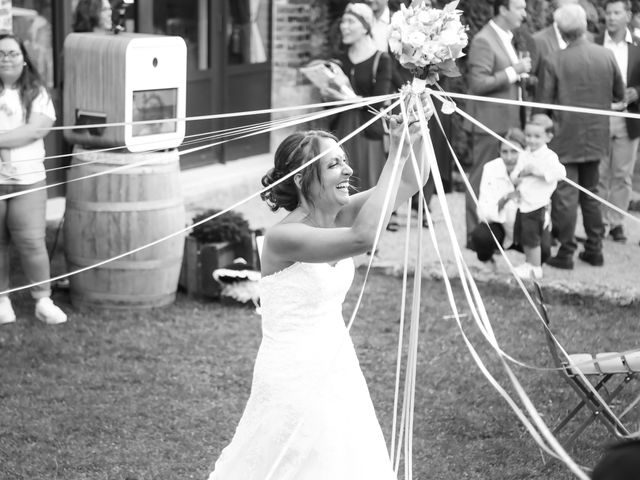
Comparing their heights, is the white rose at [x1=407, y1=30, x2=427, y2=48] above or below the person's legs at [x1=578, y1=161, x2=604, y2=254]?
above

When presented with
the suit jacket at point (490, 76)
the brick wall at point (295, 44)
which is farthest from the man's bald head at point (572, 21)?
the brick wall at point (295, 44)

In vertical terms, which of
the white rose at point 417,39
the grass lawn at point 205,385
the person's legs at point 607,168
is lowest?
the grass lawn at point 205,385

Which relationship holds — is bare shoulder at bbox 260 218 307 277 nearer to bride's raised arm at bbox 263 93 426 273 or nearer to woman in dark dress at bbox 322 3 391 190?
bride's raised arm at bbox 263 93 426 273

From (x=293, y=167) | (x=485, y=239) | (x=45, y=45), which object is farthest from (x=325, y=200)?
(x=45, y=45)

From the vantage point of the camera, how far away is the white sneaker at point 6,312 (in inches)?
272

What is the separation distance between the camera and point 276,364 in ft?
12.8

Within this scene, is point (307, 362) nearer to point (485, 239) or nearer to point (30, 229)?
point (30, 229)

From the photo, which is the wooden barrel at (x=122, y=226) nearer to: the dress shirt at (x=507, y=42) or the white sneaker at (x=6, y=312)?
the white sneaker at (x=6, y=312)

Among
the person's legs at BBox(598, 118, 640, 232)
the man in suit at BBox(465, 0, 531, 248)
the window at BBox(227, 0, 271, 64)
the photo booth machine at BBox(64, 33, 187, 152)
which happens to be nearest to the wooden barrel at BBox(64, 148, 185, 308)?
the photo booth machine at BBox(64, 33, 187, 152)

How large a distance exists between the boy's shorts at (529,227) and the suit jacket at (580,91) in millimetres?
861

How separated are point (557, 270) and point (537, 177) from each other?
103 cm

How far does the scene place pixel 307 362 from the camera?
3883 millimetres

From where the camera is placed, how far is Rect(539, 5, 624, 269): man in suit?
848 centimetres

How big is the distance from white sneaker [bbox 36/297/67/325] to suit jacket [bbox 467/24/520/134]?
3552 mm
